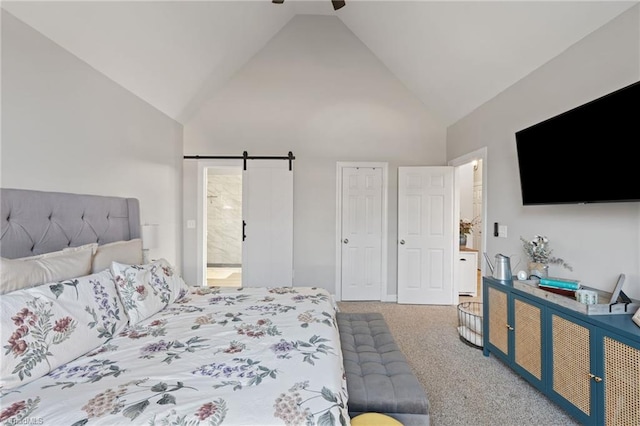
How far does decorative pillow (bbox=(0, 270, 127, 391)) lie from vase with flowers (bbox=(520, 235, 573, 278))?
2986mm

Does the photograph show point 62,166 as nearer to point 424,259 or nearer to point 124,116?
point 124,116

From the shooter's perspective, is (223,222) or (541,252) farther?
(223,222)

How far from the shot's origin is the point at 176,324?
1682 millimetres

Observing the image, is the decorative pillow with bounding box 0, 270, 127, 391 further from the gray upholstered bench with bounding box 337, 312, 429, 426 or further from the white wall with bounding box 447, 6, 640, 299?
the white wall with bounding box 447, 6, 640, 299

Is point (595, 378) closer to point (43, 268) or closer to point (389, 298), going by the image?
point (389, 298)

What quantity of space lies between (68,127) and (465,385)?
11.8 feet

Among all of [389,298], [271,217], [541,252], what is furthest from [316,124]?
[541,252]

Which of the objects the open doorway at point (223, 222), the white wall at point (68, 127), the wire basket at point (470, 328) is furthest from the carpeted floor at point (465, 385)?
the open doorway at point (223, 222)

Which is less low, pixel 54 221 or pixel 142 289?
pixel 54 221

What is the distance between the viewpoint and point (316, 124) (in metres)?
4.11

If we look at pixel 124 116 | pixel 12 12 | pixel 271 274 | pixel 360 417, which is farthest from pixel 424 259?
pixel 12 12

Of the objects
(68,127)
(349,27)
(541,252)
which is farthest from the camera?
(349,27)

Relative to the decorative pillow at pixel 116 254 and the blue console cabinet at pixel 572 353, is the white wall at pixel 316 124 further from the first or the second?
the blue console cabinet at pixel 572 353

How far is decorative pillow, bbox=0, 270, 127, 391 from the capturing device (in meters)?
1.09
